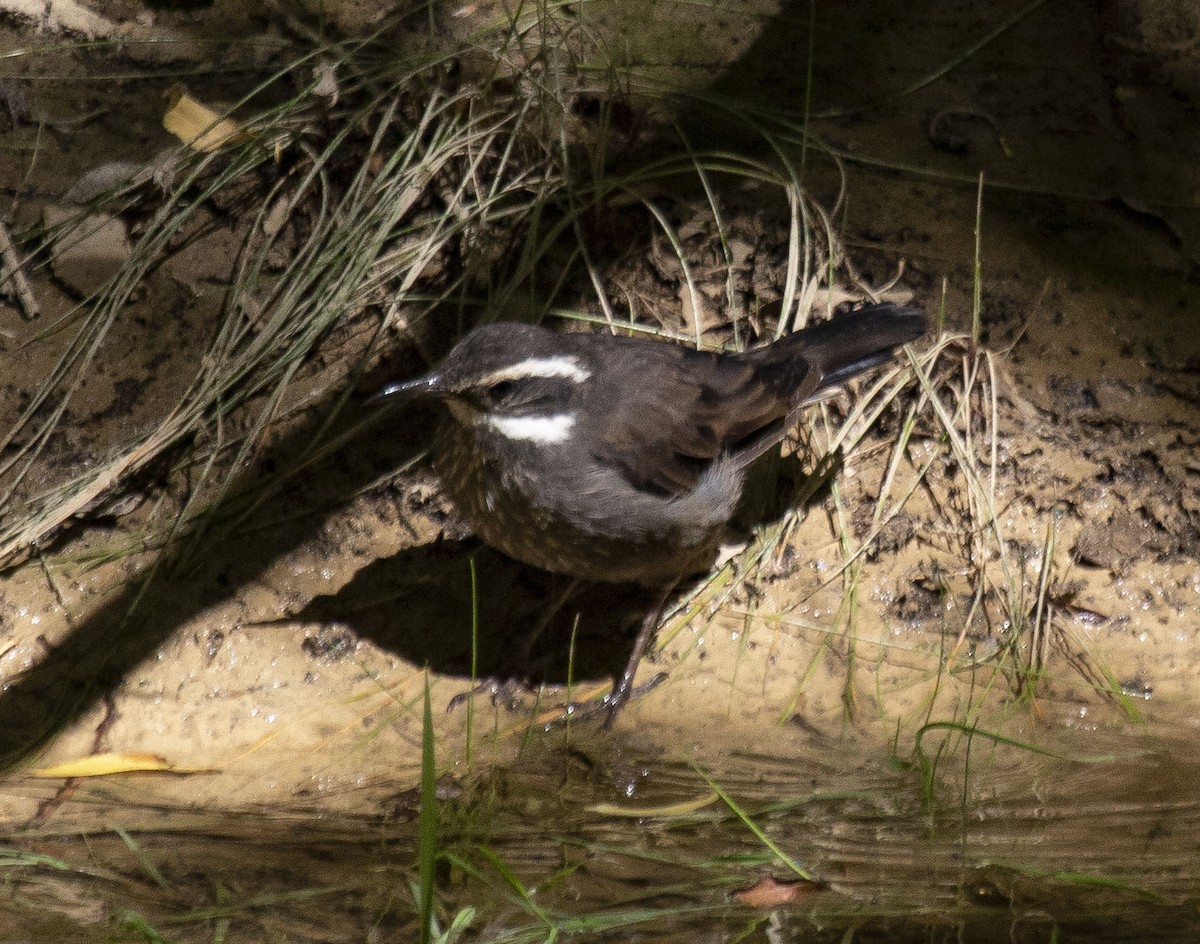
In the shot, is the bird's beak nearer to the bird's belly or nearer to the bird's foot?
the bird's belly

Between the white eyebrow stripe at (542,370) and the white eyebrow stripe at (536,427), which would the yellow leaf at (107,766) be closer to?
the white eyebrow stripe at (536,427)

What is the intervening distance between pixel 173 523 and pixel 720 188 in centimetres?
299

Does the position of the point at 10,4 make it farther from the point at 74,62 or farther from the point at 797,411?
the point at 797,411

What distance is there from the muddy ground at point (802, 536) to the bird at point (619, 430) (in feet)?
1.71

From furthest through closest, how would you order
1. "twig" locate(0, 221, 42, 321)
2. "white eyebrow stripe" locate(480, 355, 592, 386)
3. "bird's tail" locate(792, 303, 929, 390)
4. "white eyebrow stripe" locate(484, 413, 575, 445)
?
"twig" locate(0, 221, 42, 321), "bird's tail" locate(792, 303, 929, 390), "white eyebrow stripe" locate(484, 413, 575, 445), "white eyebrow stripe" locate(480, 355, 592, 386)

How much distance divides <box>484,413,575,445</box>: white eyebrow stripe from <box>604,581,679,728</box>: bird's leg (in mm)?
914

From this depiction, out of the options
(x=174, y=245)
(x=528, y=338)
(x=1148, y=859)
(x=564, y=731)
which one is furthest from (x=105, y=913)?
(x=174, y=245)

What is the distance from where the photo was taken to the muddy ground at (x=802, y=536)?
5.38 metres

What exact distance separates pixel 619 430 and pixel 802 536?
110cm

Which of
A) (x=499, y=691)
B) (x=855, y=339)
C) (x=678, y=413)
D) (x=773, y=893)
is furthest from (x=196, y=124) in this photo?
(x=773, y=893)

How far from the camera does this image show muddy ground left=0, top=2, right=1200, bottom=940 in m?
5.38

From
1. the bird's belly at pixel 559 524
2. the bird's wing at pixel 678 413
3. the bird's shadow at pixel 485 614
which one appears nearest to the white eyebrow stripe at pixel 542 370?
the bird's wing at pixel 678 413

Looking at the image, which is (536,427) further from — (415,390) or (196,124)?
(196,124)

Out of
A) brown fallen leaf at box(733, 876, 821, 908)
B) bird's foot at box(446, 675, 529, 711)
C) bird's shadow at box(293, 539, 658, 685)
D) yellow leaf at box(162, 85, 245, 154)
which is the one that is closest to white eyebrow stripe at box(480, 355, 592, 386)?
bird's shadow at box(293, 539, 658, 685)
